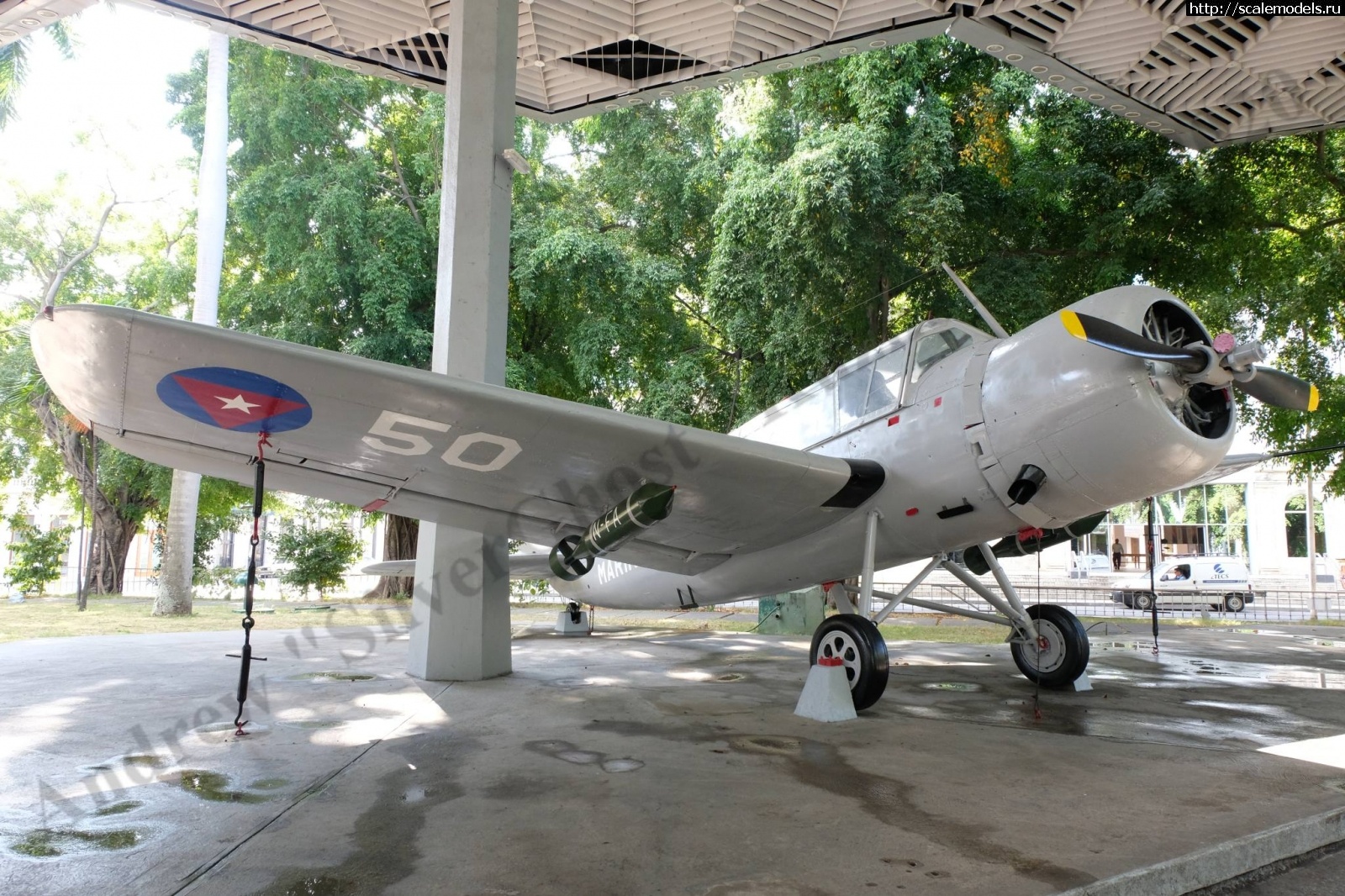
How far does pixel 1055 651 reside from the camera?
7.98m

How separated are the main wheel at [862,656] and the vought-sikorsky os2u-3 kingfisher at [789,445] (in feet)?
0.06

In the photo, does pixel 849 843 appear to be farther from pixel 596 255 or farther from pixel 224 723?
pixel 596 255

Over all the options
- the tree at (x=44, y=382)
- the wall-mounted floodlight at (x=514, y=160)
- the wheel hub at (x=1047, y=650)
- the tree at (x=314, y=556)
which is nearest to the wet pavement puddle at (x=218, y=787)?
the wall-mounted floodlight at (x=514, y=160)

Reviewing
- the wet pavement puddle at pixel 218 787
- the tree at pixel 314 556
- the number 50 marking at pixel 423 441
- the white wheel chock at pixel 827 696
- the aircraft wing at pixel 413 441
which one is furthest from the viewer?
the tree at pixel 314 556

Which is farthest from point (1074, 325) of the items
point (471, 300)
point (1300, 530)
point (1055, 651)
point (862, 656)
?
point (1300, 530)

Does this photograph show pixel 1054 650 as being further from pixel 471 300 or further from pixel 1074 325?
pixel 471 300

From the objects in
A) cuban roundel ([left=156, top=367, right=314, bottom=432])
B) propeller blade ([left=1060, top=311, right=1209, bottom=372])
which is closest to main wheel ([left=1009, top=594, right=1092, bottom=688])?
propeller blade ([left=1060, top=311, right=1209, bottom=372])

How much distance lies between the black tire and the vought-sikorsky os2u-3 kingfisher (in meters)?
0.02

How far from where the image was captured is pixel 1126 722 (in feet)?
20.3

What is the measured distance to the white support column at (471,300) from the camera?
7668 millimetres

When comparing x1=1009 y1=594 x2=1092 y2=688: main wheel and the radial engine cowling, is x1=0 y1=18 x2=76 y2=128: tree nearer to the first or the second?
the radial engine cowling

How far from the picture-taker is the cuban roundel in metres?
4.50

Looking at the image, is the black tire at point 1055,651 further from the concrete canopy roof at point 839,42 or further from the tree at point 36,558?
the tree at point 36,558

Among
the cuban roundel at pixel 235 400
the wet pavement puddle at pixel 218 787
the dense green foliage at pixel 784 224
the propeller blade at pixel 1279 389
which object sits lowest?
the wet pavement puddle at pixel 218 787
